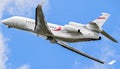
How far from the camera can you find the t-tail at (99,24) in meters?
94.8

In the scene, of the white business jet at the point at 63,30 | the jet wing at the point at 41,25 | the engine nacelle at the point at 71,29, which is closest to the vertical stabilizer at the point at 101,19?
the white business jet at the point at 63,30

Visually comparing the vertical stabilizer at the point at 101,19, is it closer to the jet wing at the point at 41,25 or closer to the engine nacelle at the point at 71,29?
the engine nacelle at the point at 71,29

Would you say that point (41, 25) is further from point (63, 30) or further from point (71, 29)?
point (71, 29)

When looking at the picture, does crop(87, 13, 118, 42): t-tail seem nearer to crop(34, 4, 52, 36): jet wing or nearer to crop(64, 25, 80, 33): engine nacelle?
crop(64, 25, 80, 33): engine nacelle

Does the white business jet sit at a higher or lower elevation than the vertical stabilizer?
lower

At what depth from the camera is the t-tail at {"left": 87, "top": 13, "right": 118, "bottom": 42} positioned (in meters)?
94.8

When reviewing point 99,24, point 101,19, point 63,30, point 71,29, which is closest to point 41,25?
point 63,30

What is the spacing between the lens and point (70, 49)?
105 metres

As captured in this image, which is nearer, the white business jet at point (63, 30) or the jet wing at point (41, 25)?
the jet wing at point (41, 25)

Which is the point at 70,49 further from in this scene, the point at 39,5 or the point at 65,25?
the point at 39,5

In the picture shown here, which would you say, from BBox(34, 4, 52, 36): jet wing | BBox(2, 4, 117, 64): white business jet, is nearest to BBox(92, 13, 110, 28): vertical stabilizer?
BBox(2, 4, 117, 64): white business jet

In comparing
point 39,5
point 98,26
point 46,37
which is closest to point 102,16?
point 98,26

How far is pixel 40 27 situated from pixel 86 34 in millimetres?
9157

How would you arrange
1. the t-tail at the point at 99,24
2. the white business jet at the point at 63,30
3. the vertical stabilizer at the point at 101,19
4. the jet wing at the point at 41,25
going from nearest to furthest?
1. the jet wing at the point at 41,25
2. the t-tail at the point at 99,24
3. the white business jet at the point at 63,30
4. the vertical stabilizer at the point at 101,19
